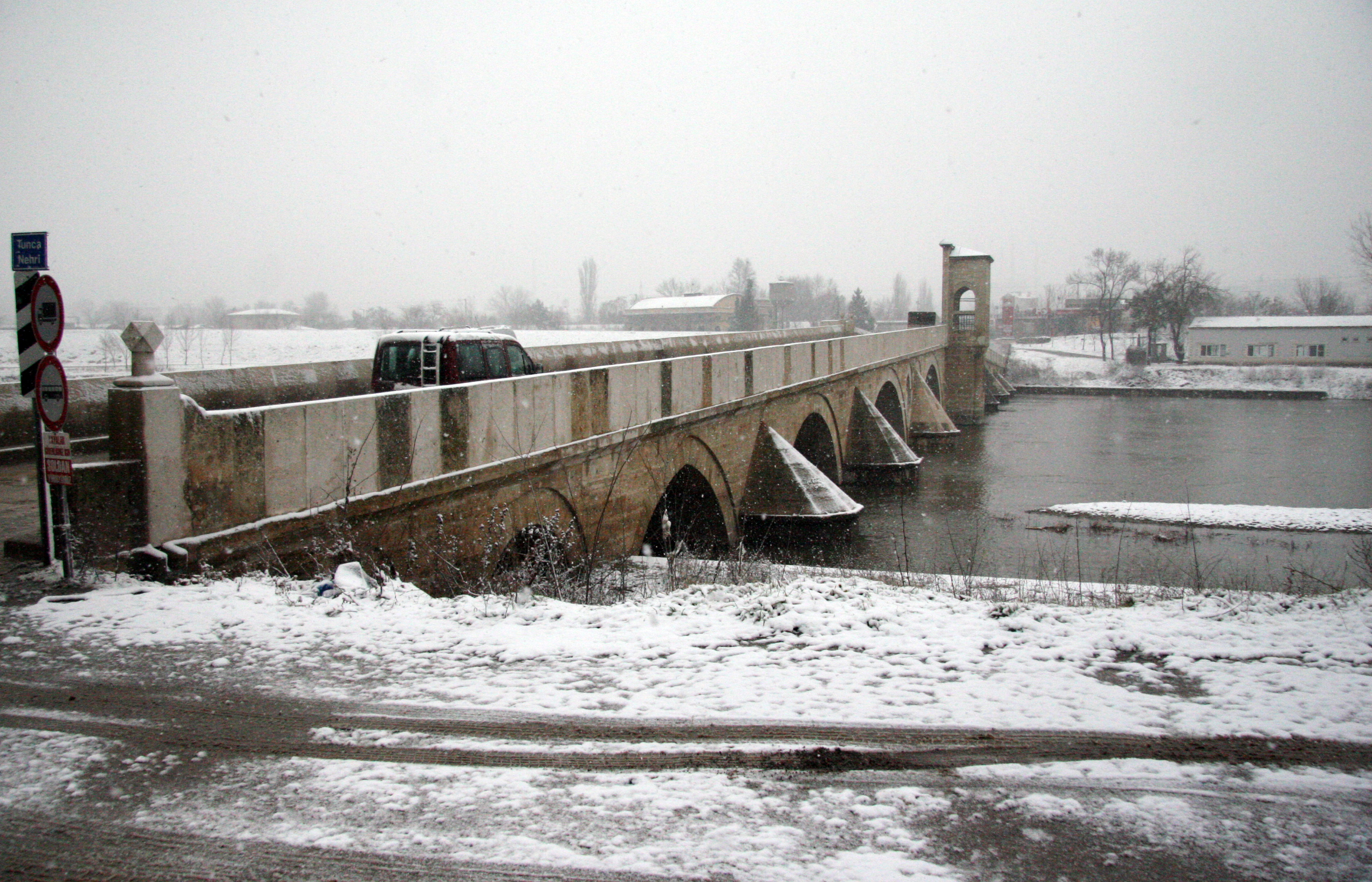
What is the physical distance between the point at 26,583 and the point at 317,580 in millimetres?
1502

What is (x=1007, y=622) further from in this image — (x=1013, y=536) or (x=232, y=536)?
(x=1013, y=536)

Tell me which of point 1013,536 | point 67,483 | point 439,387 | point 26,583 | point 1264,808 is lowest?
point 1013,536

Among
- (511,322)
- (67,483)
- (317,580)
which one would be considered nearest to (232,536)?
(317,580)

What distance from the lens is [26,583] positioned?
4938 millimetres

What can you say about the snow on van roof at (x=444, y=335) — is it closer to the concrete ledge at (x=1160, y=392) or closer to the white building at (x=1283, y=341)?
the concrete ledge at (x=1160, y=392)

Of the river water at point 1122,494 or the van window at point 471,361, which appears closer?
the van window at point 471,361

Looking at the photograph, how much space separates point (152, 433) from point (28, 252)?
150 cm

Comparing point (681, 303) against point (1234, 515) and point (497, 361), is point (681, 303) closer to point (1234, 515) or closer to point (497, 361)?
point (1234, 515)

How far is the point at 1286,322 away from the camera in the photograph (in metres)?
63.4

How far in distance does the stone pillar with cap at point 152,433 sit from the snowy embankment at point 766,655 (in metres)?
0.41

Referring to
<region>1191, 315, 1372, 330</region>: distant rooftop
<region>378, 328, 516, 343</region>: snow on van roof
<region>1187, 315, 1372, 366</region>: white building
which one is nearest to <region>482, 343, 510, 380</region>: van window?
<region>378, 328, 516, 343</region>: snow on van roof

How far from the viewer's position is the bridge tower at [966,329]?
42531 millimetres

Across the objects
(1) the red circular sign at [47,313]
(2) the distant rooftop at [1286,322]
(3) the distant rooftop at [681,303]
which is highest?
(3) the distant rooftop at [681,303]

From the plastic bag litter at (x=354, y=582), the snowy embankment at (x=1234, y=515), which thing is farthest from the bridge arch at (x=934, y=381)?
the plastic bag litter at (x=354, y=582)
